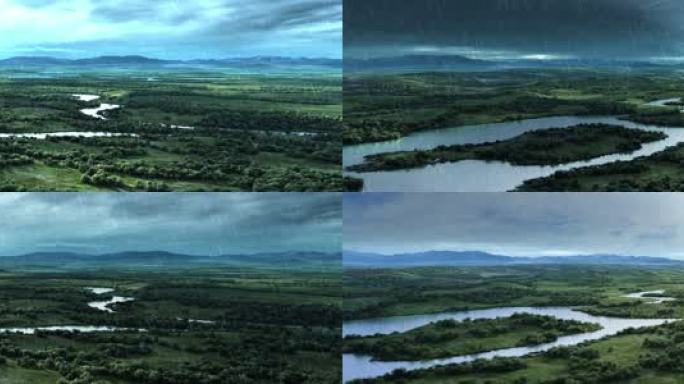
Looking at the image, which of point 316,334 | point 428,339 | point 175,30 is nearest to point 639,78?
point 428,339

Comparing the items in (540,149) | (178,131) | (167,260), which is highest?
(178,131)

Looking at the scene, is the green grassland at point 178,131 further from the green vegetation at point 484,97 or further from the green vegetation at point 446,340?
the green vegetation at point 446,340

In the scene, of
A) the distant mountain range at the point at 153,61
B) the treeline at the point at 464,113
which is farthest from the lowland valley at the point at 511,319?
the distant mountain range at the point at 153,61

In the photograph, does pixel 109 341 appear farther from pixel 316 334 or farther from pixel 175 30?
pixel 175 30

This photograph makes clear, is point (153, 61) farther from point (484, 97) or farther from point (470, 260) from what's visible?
point (470, 260)

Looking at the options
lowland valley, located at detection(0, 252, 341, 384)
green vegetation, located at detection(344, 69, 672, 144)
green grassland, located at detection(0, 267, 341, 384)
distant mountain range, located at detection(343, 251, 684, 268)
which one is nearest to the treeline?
green vegetation, located at detection(344, 69, 672, 144)

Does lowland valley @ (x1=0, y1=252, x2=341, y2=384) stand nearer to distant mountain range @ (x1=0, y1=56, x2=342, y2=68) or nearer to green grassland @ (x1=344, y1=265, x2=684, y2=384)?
green grassland @ (x1=344, y1=265, x2=684, y2=384)

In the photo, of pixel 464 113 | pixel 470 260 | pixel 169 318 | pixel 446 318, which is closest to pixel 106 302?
pixel 169 318
